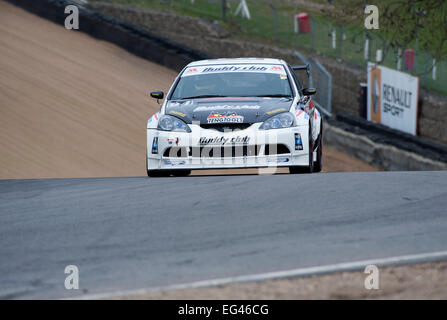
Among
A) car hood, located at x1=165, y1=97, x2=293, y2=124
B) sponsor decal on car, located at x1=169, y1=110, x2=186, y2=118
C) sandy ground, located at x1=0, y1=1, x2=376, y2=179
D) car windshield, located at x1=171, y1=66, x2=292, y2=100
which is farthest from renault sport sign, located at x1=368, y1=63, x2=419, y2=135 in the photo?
sponsor decal on car, located at x1=169, y1=110, x2=186, y2=118

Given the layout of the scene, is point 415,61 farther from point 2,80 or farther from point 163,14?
point 163,14

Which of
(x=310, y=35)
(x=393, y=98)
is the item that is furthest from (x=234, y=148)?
(x=310, y=35)

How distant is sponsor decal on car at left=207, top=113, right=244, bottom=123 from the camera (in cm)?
878

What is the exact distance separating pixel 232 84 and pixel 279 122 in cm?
157

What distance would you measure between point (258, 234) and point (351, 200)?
5.24ft

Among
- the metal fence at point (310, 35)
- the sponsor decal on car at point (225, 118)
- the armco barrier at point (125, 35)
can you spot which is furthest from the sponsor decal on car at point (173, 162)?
the armco barrier at point (125, 35)

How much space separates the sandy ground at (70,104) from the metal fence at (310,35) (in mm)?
3311

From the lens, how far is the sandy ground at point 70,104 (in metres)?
14.7

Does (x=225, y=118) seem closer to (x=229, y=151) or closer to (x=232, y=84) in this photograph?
(x=229, y=151)

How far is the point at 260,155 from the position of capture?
8727mm

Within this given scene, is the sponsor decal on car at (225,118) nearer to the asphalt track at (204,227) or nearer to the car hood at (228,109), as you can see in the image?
the car hood at (228,109)

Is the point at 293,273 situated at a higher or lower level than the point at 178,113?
lower

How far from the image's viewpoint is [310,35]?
92.7 ft

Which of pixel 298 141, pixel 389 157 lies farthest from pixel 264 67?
pixel 389 157
